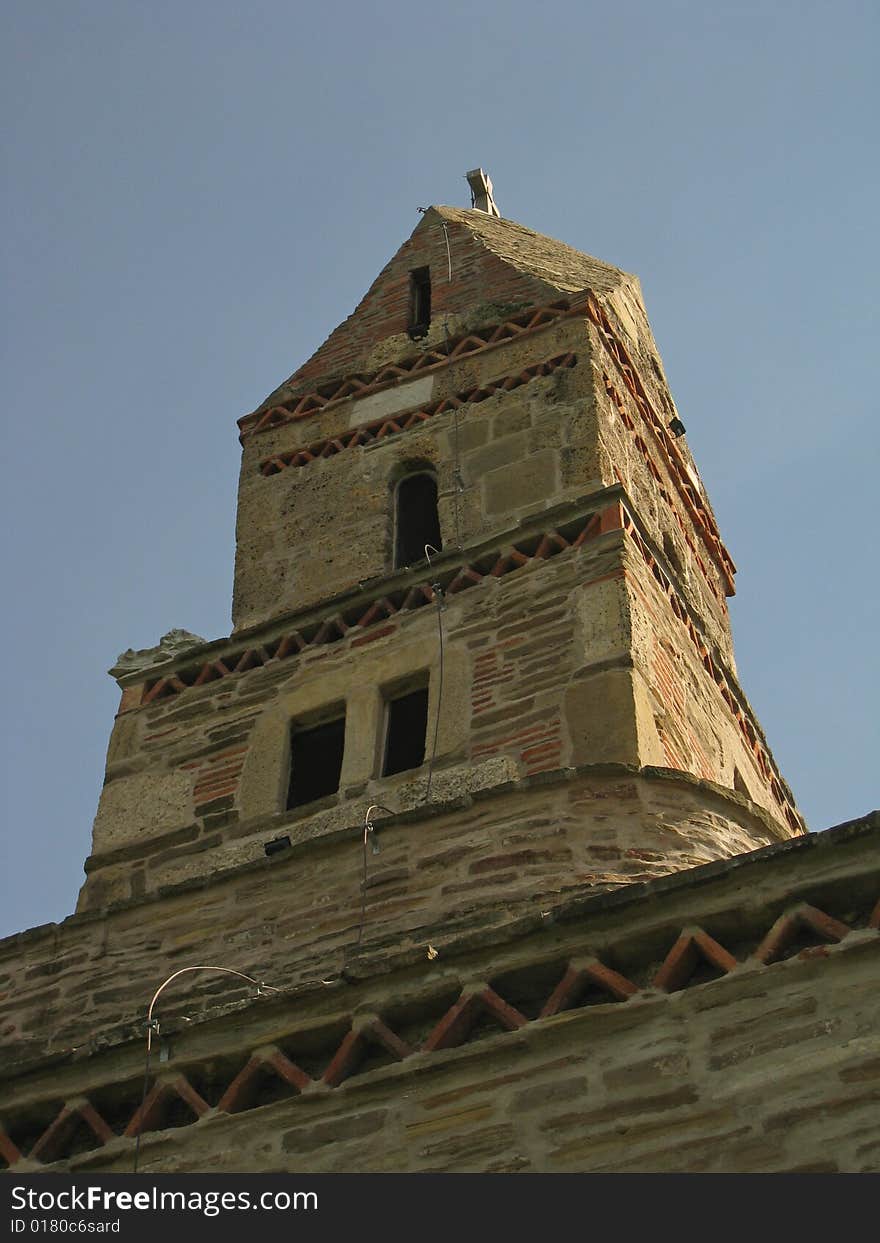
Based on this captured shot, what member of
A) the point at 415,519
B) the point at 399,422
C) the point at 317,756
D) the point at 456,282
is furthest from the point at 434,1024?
the point at 456,282

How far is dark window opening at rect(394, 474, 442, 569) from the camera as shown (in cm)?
1202

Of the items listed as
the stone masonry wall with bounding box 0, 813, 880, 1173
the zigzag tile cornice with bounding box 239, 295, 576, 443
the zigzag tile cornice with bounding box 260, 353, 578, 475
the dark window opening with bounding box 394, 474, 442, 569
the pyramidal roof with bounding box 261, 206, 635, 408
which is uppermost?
the pyramidal roof with bounding box 261, 206, 635, 408

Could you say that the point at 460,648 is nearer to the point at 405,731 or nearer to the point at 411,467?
the point at 405,731

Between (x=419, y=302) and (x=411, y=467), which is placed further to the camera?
(x=419, y=302)

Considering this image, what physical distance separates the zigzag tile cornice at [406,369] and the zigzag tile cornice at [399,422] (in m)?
0.43

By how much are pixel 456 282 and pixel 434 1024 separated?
8.50 meters

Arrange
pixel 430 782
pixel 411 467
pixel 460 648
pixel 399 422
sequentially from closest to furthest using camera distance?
pixel 430 782 → pixel 460 648 → pixel 411 467 → pixel 399 422

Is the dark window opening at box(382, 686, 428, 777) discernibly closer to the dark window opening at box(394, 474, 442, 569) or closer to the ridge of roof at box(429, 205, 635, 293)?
the dark window opening at box(394, 474, 442, 569)

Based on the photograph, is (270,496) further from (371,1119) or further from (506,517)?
(371,1119)

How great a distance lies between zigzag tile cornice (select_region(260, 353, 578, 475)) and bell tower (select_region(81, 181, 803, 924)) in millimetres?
24

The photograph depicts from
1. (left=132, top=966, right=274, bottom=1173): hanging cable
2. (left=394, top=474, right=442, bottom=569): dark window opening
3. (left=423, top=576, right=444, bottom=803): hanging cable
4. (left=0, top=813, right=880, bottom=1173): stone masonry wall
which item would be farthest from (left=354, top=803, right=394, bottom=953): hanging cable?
(left=394, top=474, right=442, bottom=569): dark window opening

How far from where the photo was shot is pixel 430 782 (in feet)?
30.5

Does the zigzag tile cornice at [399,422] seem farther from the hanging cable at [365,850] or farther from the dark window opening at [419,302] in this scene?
the hanging cable at [365,850]

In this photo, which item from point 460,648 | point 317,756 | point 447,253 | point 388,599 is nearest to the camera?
point 460,648
